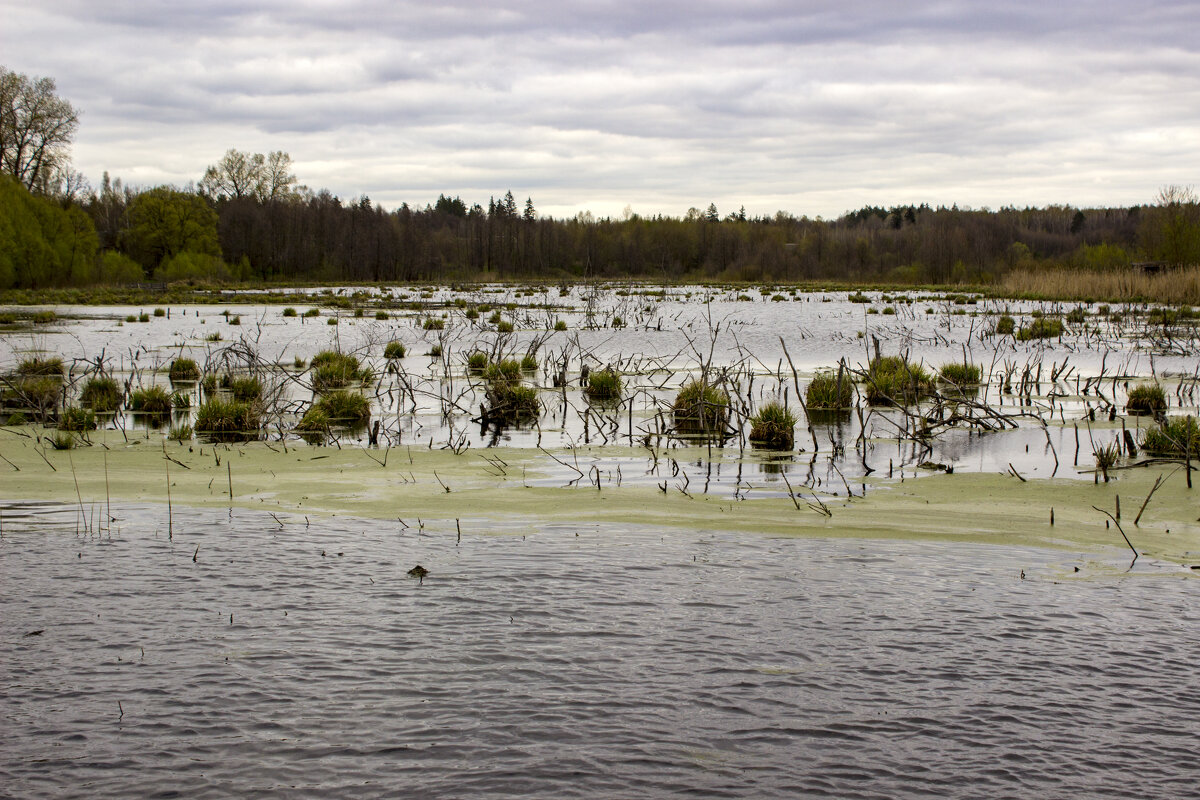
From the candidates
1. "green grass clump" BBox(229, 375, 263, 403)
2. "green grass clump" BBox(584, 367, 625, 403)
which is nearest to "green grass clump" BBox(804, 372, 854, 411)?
"green grass clump" BBox(584, 367, 625, 403)

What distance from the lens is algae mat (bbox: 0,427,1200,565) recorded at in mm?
6586

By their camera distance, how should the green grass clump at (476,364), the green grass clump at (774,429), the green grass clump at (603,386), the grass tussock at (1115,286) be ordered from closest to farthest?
the green grass clump at (774,429)
the green grass clump at (603,386)
the green grass clump at (476,364)
the grass tussock at (1115,286)

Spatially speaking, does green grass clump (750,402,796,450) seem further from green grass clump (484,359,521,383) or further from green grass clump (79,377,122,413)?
green grass clump (79,377,122,413)

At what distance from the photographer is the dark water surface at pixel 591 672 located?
3305 mm

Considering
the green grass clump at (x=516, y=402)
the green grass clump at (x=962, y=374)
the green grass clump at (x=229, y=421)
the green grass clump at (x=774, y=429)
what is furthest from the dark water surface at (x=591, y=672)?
the green grass clump at (x=962, y=374)

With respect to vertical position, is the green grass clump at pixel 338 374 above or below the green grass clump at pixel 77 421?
above

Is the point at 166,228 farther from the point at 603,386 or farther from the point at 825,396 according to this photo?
the point at 825,396

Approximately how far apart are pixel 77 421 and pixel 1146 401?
14034mm

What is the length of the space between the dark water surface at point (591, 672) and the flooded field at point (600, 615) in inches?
0.8

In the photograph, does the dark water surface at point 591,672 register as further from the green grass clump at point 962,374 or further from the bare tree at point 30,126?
the bare tree at point 30,126

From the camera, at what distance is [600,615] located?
480 centimetres

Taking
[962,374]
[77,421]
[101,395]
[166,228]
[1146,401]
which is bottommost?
[77,421]

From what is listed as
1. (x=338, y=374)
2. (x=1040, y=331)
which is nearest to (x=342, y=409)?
(x=338, y=374)

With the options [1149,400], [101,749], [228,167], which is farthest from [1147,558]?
[228,167]
